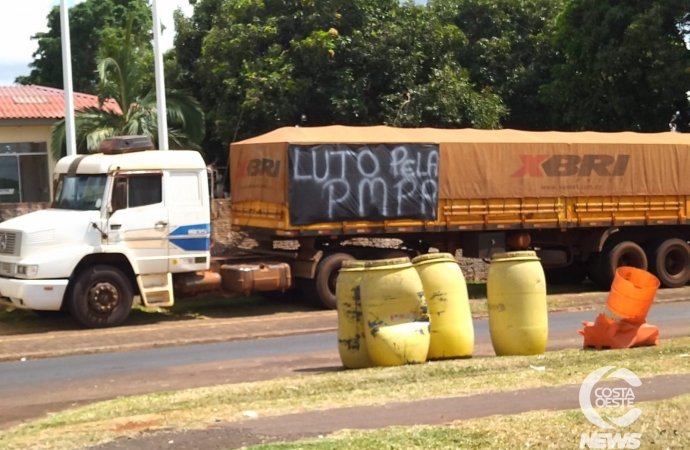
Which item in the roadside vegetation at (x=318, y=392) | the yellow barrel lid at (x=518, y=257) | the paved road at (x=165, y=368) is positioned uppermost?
the yellow barrel lid at (x=518, y=257)

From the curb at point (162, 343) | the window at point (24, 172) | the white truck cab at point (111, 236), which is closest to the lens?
the curb at point (162, 343)

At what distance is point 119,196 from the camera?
1602 cm

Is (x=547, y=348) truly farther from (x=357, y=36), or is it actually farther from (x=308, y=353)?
(x=357, y=36)

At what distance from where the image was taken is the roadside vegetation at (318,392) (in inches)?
311

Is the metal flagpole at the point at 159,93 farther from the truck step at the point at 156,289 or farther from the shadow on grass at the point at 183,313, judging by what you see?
the truck step at the point at 156,289

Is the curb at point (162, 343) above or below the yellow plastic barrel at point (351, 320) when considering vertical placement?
below

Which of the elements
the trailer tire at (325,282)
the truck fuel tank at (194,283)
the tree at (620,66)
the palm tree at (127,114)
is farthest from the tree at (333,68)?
the truck fuel tank at (194,283)

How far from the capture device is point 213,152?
105 ft

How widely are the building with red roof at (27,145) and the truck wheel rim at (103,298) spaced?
576 inches

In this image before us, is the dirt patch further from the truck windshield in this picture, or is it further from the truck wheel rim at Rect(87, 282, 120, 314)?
the truck windshield

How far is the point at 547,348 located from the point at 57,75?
41169 mm

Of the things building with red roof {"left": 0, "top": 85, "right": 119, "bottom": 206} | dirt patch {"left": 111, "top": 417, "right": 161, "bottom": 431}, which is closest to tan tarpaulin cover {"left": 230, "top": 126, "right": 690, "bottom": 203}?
dirt patch {"left": 111, "top": 417, "right": 161, "bottom": 431}

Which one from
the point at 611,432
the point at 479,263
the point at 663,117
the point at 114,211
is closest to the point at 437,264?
the point at 611,432

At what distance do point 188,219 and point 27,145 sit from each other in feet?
51.2
